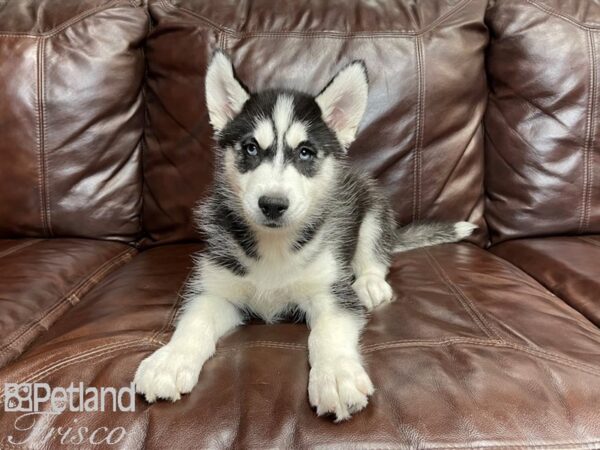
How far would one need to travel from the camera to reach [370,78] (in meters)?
2.16

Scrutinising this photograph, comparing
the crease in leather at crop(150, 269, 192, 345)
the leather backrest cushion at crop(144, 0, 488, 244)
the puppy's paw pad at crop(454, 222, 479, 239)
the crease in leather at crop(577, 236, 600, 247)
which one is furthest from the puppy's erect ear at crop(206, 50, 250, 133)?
the crease in leather at crop(577, 236, 600, 247)

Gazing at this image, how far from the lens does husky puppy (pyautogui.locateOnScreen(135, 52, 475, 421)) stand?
58.0 inches

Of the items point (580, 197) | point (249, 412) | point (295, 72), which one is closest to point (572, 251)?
point (580, 197)

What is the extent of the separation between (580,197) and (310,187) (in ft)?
4.46

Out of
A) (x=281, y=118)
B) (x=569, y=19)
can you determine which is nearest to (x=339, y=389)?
(x=281, y=118)

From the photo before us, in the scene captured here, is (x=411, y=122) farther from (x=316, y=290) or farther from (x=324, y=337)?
(x=324, y=337)

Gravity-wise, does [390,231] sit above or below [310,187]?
below

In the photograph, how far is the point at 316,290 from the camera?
1.67 m

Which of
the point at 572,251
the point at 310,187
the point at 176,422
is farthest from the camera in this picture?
the point at 572,251

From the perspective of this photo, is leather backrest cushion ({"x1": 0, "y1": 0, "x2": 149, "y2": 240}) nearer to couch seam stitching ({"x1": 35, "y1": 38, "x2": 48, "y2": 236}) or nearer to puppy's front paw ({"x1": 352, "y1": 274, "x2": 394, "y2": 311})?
couch seam stitching ({"x1": 35, "y1": 38, "x2": 48, "y2": 236})

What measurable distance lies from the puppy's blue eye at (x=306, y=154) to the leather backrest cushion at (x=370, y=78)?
586mm

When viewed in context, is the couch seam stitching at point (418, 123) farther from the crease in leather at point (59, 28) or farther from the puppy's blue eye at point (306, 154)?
the crease in leather at point (59, 28)

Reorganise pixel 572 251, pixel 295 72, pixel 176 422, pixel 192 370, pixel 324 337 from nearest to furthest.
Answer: pixel 176 422, pixel 192 370, pixel 324 337, pixel 572 251, pixel 295 72

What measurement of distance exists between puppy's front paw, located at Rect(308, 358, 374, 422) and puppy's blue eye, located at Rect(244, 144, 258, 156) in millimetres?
730
